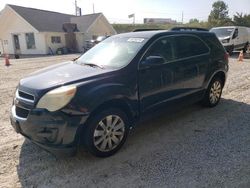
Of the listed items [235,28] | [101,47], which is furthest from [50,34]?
[101,47]

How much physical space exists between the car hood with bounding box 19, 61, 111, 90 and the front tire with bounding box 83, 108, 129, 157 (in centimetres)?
59

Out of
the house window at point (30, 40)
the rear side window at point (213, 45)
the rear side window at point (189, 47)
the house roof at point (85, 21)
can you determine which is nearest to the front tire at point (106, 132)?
the rear side window at point (189, 47)

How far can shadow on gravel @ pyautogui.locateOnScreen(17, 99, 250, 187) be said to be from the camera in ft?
10.2

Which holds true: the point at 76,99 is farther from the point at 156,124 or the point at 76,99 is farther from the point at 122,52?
the point at 156,124

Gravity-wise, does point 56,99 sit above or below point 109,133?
above

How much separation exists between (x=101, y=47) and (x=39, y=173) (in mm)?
2558

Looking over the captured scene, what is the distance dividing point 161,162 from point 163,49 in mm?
1994

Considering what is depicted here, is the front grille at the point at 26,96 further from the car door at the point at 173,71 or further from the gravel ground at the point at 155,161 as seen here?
the car door at the point at 173,71

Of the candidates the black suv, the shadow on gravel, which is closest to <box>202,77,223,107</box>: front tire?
the black suv

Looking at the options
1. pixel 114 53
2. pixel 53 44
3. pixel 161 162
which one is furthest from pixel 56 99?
pixel 53 44

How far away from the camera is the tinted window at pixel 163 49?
4.23 metres

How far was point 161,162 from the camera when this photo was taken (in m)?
3.51

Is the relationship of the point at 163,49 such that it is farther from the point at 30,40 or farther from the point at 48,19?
the point at 48,19

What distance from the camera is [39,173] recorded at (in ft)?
10.8
